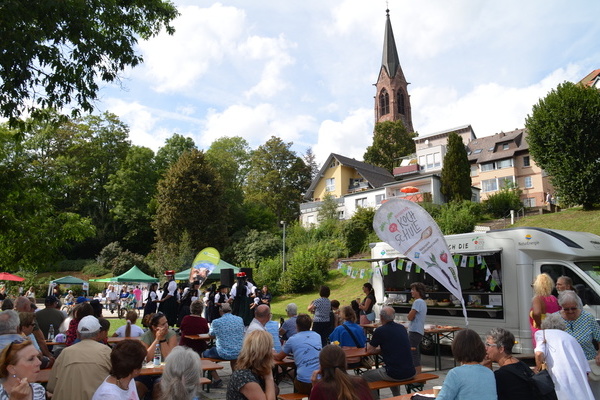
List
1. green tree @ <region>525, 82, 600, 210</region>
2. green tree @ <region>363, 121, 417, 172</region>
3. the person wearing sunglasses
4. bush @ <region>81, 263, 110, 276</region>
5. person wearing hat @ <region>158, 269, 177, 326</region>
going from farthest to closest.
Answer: green tree @ <region>363, 121, 417, 172</region> → bush @ <region>81, 263, 110, 276</region> → green tree @ <region>525, 82, 600, 210</region> → person wearing hat @ <region>158, 269, 177, 326</region> → the person wearing sunglasses

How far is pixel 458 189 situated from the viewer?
42.9 metres

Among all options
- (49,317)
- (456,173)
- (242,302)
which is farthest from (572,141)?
(49,317)

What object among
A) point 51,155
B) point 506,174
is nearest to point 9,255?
point 51,155

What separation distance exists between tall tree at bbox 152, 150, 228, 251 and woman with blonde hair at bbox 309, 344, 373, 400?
136 ft

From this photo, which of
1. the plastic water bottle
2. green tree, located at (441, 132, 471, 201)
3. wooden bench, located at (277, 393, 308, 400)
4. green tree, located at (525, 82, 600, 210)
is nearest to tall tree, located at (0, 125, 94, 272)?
the plastic water bottle

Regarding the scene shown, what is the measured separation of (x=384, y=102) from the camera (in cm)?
8506

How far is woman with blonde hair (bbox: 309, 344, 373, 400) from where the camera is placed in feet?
12.2

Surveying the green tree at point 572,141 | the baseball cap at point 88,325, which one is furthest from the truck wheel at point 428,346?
the green tree at point 572,141

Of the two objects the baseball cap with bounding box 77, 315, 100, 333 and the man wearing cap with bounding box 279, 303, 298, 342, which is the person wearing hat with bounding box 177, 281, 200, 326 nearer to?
the man wearing cap with bounding box 279, 303, 298, 342

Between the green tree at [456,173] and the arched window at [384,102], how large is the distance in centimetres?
4225

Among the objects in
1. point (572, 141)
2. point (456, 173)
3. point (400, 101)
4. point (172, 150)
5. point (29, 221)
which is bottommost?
point (29, 221)

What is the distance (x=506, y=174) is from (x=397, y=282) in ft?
142

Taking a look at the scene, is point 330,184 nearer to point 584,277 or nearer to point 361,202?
point 361,202

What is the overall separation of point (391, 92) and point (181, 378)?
8438 centimetres
